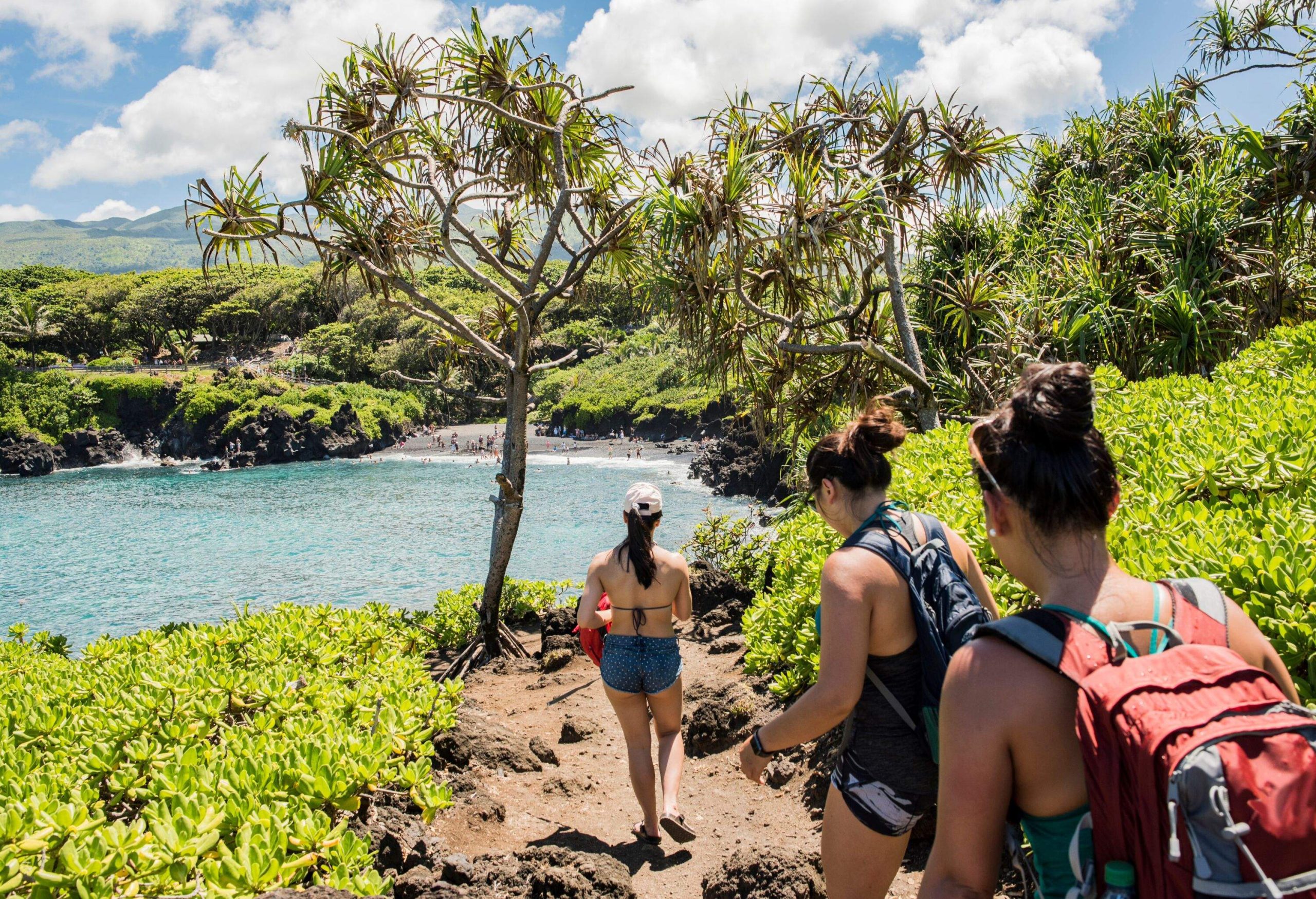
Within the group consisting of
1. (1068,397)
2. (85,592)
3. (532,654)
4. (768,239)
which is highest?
(768,239)

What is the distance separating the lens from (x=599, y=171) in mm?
6918

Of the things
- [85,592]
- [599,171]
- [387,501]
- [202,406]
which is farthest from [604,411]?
[599,171]

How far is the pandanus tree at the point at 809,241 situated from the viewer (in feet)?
16.4

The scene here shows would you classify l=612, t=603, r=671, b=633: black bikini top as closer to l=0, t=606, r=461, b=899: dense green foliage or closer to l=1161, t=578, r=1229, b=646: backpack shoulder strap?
l=0, t=606, r=461, b=899: dense green foliage

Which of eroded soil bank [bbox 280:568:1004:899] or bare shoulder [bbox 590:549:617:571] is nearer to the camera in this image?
eroded soil bank [bbox 280:568:1004:899]

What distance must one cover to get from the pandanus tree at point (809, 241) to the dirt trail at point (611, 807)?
2.49m

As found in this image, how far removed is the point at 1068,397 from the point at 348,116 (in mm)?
6279

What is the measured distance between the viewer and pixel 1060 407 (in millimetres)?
1084

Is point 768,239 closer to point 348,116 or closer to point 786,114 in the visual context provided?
point 786,114

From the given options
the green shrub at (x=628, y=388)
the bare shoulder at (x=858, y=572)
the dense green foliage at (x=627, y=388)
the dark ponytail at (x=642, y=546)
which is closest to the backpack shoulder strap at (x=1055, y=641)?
the bare shoulder at (x=858, y=572)

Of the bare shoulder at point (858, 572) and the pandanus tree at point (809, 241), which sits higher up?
the pandanus tree at point (809, 241)

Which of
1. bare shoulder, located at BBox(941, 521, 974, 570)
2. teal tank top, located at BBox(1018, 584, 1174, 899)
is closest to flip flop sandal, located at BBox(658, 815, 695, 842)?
bare shoulder, located at BBox(941, 521, 974, 570)

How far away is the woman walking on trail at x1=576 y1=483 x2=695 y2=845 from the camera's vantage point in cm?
308

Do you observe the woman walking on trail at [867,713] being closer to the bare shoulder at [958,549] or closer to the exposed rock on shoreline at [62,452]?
the bare shoulder at [958,549]
